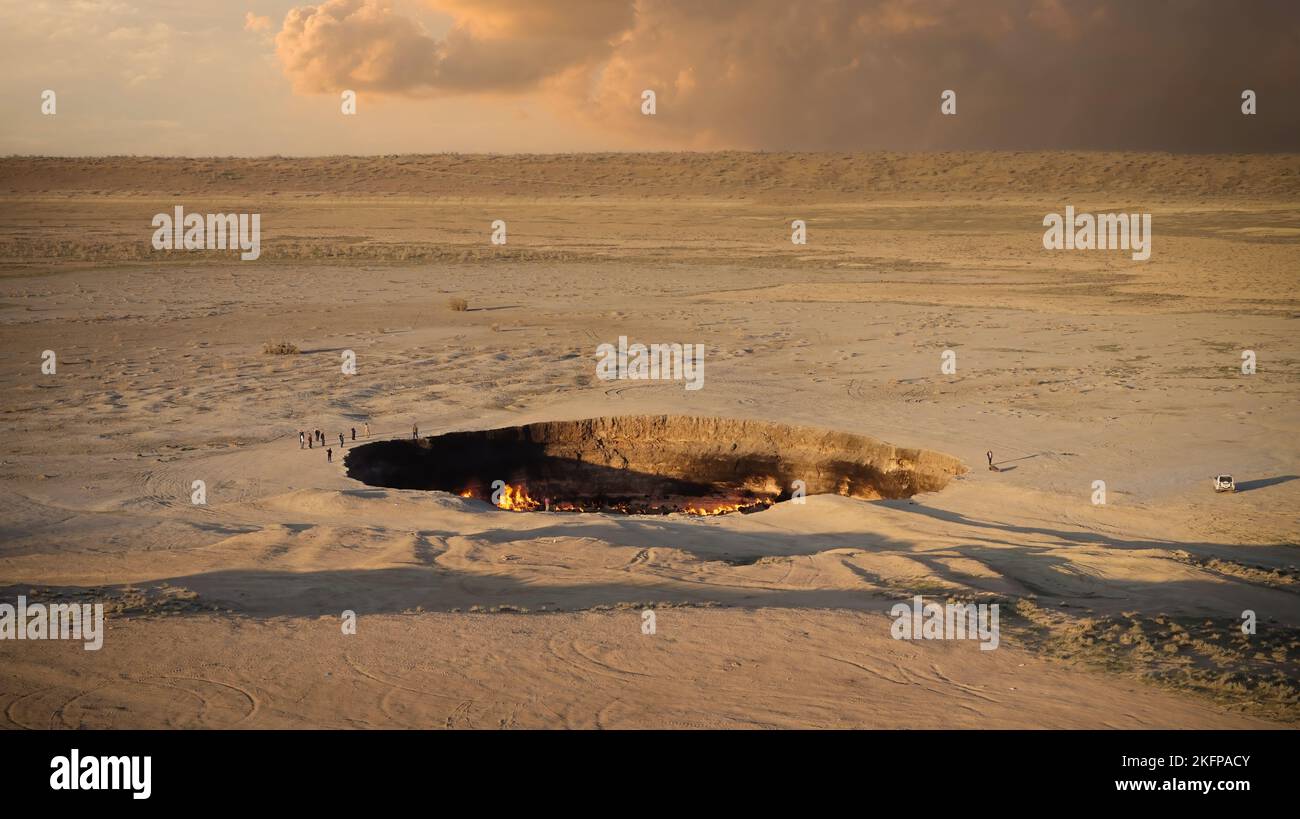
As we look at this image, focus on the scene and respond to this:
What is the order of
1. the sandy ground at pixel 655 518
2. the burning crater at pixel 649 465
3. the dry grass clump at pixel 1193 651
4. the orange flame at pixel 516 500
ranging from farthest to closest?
the burning crater at pixel 649 465 < the orange flame at pixel 516 500 < the sandy ground at pixel 655 518 < the dry grass clump at pixel 1193 651

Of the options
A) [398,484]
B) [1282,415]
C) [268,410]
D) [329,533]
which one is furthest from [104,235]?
[1282,415]

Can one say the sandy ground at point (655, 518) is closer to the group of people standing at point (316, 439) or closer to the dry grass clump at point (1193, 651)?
the dry grass clump at point (1193, 651)

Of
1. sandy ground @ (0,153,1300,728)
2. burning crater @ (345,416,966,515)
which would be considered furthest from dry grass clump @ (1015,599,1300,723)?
burning crater @ (345,416,966,515)

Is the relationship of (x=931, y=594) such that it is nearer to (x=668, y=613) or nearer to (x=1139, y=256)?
(x=668, y=613)

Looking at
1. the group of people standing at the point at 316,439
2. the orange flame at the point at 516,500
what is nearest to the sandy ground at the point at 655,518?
the group of people standing at the point at 316,439

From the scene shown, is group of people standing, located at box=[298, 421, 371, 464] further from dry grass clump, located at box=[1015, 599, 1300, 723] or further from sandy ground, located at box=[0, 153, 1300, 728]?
dry grass clump, located at box=[1015, 599, 1300, 723]
